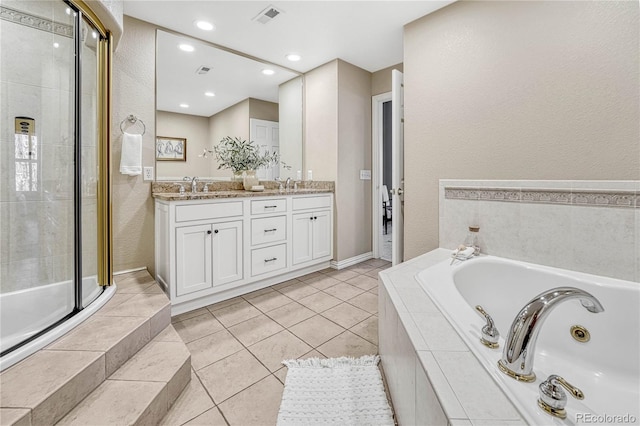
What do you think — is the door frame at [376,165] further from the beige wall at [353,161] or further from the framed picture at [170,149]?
the framed picture at [170,149]

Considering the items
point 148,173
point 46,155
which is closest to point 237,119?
point 148,173

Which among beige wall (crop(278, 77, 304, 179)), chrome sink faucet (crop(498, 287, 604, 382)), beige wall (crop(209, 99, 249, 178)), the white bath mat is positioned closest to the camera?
chrome sink faucet (crop(498, 287, 604, 382))

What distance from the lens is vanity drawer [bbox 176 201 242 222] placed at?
2150 millimetres

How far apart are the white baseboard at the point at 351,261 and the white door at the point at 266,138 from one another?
131cm

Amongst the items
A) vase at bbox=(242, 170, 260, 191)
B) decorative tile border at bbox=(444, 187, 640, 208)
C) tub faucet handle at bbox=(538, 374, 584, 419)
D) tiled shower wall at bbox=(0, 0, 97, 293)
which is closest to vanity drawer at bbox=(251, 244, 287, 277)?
vase at bbox=(242, 170, 260, 191)

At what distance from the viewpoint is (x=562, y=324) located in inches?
54.8

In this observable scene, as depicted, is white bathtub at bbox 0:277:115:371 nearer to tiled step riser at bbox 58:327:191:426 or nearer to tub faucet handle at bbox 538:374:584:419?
tiled step riser at bbox 58:327:191:426

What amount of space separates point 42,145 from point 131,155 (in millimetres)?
548

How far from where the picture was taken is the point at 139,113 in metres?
2.43

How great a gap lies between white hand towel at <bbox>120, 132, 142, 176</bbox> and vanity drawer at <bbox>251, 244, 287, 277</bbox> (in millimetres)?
1197

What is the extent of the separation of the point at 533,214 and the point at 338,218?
78.0 inches

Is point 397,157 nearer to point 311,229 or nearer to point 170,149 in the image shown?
point 311,229

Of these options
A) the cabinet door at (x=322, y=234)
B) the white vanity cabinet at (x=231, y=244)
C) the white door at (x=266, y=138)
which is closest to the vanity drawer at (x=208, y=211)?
the white vanity cabinet at (x=231, y=244)

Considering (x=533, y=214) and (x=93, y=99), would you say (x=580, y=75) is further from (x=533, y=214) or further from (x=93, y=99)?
(x=93, y=99)
